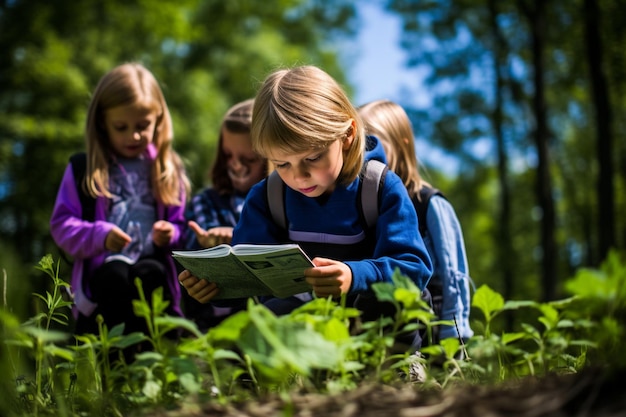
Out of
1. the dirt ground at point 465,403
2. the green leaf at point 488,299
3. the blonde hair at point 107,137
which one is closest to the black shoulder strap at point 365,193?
the green leaf at point 488,299

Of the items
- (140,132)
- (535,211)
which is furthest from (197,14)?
(140,132)

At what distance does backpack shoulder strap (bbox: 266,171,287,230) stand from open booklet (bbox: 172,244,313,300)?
1.68ft

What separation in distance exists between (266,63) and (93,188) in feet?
59.0

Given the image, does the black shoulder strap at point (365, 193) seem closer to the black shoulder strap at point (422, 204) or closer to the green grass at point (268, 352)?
the green grass at point (268, 352)

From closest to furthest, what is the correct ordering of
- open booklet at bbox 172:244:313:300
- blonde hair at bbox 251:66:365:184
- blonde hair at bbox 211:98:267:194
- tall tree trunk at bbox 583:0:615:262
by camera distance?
Answer: 1. open booklet at bbox 172:244:313:300
2. blonde hair at bbox 251:66:365:184
3. blonde hair at bbox 211:98:267:194
4. tall tree trunk at bbox 583:0:615:262

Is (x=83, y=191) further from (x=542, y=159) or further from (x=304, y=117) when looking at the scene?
(x=542, y=159)

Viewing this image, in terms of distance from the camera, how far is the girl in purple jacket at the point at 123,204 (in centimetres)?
418

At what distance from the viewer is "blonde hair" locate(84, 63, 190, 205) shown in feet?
14.7

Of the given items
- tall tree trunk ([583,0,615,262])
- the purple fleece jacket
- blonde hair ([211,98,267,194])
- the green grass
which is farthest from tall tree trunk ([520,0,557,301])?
the green grass

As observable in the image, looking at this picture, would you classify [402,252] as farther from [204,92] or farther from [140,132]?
[204,92]

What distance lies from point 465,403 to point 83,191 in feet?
11.5

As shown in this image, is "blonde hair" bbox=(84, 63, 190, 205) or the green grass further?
"blonde hair" bbox=(84, 63, 190, 205)

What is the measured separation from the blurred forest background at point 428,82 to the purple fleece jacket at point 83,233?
737cm

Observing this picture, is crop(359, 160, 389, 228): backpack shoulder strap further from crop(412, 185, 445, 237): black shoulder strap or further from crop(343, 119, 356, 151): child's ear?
crop(412, 185, 445, 237): black shoulder strap
